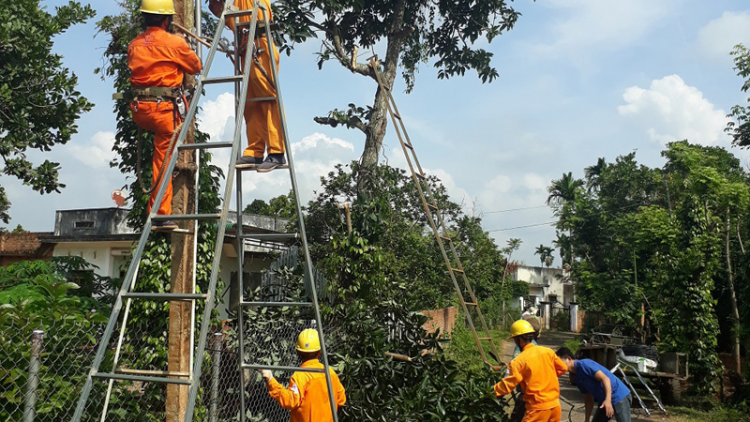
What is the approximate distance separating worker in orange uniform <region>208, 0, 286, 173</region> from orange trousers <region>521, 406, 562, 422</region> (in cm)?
347

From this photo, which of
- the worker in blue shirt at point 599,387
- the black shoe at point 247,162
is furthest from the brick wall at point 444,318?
the black shoe at point 247,162

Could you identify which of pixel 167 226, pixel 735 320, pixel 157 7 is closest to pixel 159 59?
pixel 157 7

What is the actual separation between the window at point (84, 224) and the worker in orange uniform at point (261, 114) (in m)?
16.1

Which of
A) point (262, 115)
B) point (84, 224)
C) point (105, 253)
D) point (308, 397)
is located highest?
point (84, 224)

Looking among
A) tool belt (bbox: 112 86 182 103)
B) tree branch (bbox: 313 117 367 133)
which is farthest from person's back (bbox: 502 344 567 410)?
tree branch (bbox: 313 117 367 133)

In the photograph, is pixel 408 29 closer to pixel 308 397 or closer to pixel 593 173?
pixel 308 397

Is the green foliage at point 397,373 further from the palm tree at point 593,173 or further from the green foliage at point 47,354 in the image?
the palm tree at point 593,173

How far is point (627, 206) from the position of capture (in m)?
35.6

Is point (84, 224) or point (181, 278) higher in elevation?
point (84, 224)

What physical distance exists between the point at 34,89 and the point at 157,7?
10.3 meters

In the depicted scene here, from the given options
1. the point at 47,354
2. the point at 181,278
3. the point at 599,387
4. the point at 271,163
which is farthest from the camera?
the point at 599,387

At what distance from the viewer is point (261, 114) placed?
504 centimetres

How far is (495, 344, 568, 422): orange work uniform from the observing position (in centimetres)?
625

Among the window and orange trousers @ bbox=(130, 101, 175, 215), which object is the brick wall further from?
orange trousers @ bbox=(130, 101, 175, 215)
